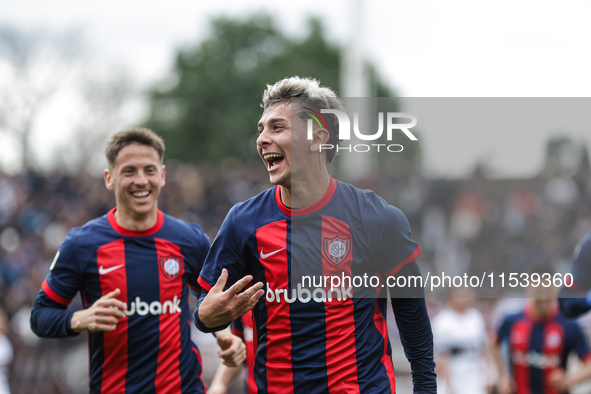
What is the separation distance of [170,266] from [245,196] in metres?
8.11

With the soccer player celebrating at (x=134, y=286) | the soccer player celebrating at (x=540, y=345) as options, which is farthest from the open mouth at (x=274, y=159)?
the soccer player celebrating at (x=540, y=345)

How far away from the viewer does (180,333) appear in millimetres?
4363

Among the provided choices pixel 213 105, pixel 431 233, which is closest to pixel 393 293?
pixel 431 233

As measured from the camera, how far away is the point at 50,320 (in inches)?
162

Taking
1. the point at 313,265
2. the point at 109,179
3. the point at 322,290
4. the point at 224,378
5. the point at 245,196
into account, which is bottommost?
the point at 224,378

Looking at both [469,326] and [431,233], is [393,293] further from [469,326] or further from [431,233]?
[469,326]

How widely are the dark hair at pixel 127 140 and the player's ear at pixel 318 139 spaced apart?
158 cm

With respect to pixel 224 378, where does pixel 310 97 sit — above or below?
above

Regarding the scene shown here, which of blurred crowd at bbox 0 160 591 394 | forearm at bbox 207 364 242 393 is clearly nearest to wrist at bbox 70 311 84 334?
forearm at bbox 207 364 242 393

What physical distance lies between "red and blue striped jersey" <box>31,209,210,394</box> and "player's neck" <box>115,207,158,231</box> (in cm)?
4

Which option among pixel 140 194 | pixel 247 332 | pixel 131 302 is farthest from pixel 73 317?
pixel 247 332

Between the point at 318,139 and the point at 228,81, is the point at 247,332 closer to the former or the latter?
the point at 318,139

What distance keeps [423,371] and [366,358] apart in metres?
0.36

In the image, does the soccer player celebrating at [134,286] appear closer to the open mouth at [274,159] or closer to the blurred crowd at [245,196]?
the open mouth at [274,159]
